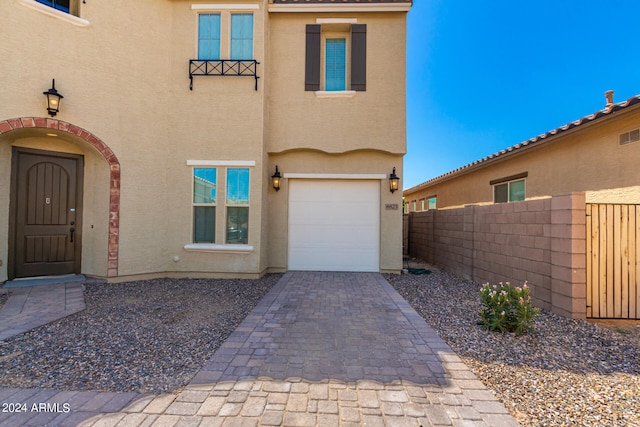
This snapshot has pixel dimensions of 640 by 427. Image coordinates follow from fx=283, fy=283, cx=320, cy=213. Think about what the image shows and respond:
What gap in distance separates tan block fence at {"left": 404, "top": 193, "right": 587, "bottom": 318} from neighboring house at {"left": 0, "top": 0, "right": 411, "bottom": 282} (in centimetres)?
180

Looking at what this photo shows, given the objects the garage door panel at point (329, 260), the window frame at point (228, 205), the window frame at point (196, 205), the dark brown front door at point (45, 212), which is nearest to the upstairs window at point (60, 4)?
the dark brown front door at point (45, 212)

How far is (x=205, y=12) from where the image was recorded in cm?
711

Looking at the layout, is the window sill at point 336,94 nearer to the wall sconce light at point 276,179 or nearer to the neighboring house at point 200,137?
the neighboring house at point 200,137

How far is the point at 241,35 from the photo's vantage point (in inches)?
281

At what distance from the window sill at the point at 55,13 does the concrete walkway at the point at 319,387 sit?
7.04m

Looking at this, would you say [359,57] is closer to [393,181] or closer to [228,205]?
[393,181]

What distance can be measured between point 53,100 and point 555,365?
910 centimetres

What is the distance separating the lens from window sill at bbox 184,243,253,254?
6918 millimetres

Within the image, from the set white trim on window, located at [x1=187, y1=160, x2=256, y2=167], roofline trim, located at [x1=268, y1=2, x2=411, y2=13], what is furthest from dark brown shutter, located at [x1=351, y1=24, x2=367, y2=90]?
white trim on window, located at [x1=187, y1=160, x2=256, y2=167]

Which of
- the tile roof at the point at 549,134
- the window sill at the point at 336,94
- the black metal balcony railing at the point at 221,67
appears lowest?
the tile roof at the point at 549,134

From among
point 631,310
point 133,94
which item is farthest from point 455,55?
point 133,94

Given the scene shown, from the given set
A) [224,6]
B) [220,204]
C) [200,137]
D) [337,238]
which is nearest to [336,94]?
[224,6]

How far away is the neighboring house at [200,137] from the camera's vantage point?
5910 millimetres

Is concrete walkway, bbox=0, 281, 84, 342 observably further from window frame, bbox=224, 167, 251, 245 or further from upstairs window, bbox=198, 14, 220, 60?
upstairs window, bbox=198, 14, 220, 60
